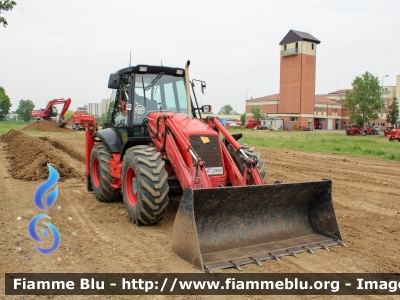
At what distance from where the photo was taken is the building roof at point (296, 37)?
201ft

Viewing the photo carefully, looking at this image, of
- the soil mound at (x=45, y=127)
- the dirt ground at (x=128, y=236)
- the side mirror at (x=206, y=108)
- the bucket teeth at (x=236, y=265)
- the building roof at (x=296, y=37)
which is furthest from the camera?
the building roof at (x=296, y=37)

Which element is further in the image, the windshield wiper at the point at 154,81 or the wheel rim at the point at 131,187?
the windshield wiper at the point at 154,81

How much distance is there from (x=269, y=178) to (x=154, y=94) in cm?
490

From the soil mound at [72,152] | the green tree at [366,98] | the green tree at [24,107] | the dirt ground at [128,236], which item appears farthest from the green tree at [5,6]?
the green tree at [24,107]

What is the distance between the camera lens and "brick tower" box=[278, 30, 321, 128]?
61.0 m

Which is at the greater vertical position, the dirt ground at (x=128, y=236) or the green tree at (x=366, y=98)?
the green tree at (x=366, y=98)

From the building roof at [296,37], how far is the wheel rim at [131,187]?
59642 millimetres

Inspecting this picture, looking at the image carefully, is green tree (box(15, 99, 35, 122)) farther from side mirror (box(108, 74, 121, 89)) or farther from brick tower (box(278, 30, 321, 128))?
side mirror (box(108, 74, 121, 89))

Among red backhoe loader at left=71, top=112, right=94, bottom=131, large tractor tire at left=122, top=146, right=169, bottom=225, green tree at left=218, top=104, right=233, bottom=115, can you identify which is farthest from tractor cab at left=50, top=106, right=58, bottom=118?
green tree at left=218, top=104, right=233, bottom=115

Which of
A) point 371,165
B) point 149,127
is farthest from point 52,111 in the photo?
point 149,127

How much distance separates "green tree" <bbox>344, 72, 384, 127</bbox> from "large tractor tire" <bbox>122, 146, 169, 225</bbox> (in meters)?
45.9

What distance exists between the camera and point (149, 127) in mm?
6715

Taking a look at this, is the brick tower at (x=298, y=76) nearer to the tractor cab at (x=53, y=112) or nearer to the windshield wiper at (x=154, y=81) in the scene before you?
the tractor cab at (x=53, y=112)

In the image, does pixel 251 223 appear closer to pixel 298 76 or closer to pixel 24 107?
pixel 298 76
